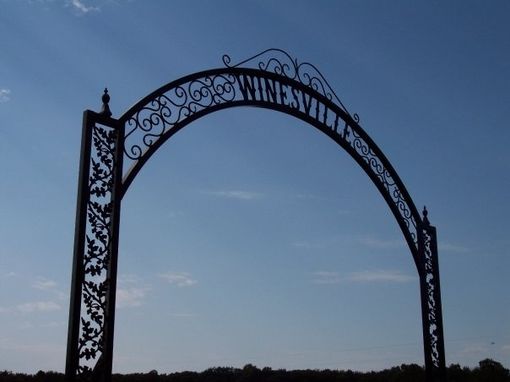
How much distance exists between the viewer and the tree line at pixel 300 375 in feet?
49.8

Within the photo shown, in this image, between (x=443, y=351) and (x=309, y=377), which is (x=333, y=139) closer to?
(x=443, y=351)

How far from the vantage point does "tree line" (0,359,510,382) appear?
15180mm

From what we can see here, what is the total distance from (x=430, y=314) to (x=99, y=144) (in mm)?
5029

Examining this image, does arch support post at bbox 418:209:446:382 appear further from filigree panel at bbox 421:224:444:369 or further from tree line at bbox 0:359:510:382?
tree line at bbox 0:359:510:382

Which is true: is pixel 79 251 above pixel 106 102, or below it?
below

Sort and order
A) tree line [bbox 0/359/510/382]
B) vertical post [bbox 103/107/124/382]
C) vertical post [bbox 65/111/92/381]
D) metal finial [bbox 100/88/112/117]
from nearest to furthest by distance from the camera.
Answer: vertical post [bbox 65/111/92/381] → vertical post [bbox 103/107/124/382] → metal finial [bbox 100/88/112/117] → tree line [bbox 0/359/510/382]

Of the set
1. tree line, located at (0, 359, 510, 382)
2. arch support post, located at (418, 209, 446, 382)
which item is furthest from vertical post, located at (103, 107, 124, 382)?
tree line, located at (0, 359, 510, 382)

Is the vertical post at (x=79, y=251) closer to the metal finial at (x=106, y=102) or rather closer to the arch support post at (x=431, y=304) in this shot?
the metal finial at (x=106, y=102)

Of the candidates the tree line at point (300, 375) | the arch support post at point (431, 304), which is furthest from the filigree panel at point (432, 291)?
the tree line at point (300, 375)

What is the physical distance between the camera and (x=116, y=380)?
589 inches

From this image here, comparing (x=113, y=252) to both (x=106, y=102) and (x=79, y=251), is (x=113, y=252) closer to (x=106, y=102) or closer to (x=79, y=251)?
(x=79, y=251)

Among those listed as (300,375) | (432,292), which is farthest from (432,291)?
(300,375)

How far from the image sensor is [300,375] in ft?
58.7

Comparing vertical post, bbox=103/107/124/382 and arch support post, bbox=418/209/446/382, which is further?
arch support post, bbox=418/209/446/382
